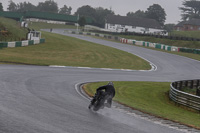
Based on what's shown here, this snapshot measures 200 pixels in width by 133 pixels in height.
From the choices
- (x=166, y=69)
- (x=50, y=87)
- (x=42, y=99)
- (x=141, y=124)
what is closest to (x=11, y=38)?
(x=166, y=69)

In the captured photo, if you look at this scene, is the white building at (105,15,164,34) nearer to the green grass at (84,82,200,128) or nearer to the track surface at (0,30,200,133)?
the green grass at (84,82,200,128)

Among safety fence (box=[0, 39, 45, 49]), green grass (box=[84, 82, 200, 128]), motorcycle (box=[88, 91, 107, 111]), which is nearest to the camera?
motorcycle (box=[88, 91, 107, 111])

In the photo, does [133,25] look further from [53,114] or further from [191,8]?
[53,114]

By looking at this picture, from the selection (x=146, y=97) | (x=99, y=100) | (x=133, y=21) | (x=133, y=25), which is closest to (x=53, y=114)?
(x=99, y=100)

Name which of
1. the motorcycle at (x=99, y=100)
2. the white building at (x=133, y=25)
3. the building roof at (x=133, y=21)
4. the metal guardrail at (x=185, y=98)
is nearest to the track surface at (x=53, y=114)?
the motorcycle at (x=99, y=100)

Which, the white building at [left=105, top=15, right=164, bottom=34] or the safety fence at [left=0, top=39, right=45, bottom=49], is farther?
the white building at [left=105, top=15, right=164, bottom=34]

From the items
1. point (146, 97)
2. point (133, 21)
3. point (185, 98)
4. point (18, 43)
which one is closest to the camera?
point (185, 98)

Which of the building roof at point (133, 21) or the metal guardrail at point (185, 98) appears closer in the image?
the metal guardrail at point (185, 98)

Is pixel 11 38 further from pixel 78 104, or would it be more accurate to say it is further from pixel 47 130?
pixel 47 130

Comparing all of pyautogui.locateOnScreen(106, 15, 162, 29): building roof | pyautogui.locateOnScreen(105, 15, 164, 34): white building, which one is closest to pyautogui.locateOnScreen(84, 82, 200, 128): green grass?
pyautogui.locateOnScreen(105, 15, 164, 34): white building

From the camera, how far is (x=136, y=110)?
1557 cm

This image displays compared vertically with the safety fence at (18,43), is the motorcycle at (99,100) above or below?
below

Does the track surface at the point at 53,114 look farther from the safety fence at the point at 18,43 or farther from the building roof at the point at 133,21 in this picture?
the building roof at the point at 133,21

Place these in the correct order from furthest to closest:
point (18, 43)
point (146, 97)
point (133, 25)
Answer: point (133, 25) → point (18, 43) → point (146, 97)
